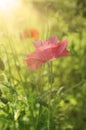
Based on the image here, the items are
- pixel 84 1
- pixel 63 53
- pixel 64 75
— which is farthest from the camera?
pixel 84 1

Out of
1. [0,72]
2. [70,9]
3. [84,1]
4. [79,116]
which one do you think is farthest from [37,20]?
[0,72]

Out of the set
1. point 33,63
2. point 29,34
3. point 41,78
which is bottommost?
point 33,63

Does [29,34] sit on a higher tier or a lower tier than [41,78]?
higher

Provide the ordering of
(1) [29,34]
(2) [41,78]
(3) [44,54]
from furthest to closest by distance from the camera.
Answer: (1) [29,34] → (2) [41,78] → (3) [44,54]

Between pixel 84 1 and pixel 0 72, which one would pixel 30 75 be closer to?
pixel 0 72

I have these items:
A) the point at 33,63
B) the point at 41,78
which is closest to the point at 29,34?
the point at 41,78

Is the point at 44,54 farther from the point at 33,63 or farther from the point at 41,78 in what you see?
the point at 41,78

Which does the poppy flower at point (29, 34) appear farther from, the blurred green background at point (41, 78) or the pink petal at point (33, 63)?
the pink petal at point (33, 63)

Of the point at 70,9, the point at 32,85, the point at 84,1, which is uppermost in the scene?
the point at 84,1

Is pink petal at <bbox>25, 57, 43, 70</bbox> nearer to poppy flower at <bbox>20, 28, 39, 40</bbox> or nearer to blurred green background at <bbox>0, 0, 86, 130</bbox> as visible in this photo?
blurred green background at <bbox>0, 0, 86, 130</bbox>
